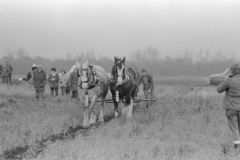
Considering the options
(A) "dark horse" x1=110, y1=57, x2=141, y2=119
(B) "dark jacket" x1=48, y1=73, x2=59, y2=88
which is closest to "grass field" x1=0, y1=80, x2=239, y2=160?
(A) "dark horse" x1=110, y1=57, x2=141, y2=119

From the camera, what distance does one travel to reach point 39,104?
1351 centimetres

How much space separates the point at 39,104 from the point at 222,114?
7.53m

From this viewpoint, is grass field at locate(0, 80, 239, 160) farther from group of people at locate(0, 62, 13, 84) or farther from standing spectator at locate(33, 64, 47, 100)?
group of people at locate(0, 62, 13, 84)

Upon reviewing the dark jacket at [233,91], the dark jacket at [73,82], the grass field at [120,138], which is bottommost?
the grass field at [120,138]

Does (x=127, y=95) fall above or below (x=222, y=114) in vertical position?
above

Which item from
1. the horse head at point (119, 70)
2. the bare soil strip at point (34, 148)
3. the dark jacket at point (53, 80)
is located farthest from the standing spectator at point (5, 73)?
the bare soil strip at point (34, 148)

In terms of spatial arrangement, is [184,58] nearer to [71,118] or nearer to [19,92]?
[19,92]

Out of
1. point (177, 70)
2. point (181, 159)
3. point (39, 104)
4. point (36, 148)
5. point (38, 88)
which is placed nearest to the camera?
point (181, 159)

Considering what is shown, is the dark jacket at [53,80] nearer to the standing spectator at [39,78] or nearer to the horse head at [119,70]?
the standing spectator at [39,78]

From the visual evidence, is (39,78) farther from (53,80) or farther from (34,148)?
(34,148)

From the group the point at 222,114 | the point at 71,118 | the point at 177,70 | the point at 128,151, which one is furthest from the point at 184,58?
the point at 128,151

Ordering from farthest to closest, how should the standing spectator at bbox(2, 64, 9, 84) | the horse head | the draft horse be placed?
the standing spectator at bbox(2, 64, 9, 84) < the horse head < the draft horse

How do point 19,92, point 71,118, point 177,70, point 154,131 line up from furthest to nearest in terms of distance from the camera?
1. point 177,70
2. point 19,92
3. point 71,118
4. point 154,131

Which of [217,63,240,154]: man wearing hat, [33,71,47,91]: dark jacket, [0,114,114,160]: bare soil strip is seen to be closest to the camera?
[0,114,114,160]: bare soil strip
